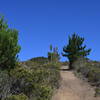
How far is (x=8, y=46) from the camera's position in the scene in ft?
60.2

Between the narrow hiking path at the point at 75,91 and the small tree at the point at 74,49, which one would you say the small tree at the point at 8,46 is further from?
the small tree at the point at 74,49

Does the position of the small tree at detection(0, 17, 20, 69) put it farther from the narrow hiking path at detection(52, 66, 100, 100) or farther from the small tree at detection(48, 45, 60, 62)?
the small tree at detection(48, 45, 60, 62)

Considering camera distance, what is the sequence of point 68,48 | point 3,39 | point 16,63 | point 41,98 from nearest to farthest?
point 41,98
point 3,39
point 16,63
point 68,48

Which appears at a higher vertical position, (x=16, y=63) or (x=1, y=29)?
(x=1, y=29)

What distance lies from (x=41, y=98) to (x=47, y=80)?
4415 millimetres

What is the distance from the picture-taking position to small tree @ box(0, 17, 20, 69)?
18.1 m

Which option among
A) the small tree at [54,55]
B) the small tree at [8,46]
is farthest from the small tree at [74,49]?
the small tree at [8,46]

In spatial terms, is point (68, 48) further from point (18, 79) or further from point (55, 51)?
point (18, 79)

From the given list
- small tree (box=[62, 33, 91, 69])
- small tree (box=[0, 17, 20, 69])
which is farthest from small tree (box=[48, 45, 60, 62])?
small tree (box=[0, 17, 20, 69])

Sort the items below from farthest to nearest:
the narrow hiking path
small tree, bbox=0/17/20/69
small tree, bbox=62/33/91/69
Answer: small tree, bbox=62/33/91/69 → the narrow hiking path → small tree, bbox=0/17/20/69

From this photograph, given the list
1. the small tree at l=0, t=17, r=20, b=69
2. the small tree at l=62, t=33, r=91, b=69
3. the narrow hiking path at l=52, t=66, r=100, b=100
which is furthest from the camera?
the small tree at l=62, t=33, r=91, b=69

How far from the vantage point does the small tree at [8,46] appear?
59.3ft

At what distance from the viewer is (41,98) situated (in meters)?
16.6

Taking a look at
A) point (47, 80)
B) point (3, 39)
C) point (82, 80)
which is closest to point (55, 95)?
point (47, 80)
